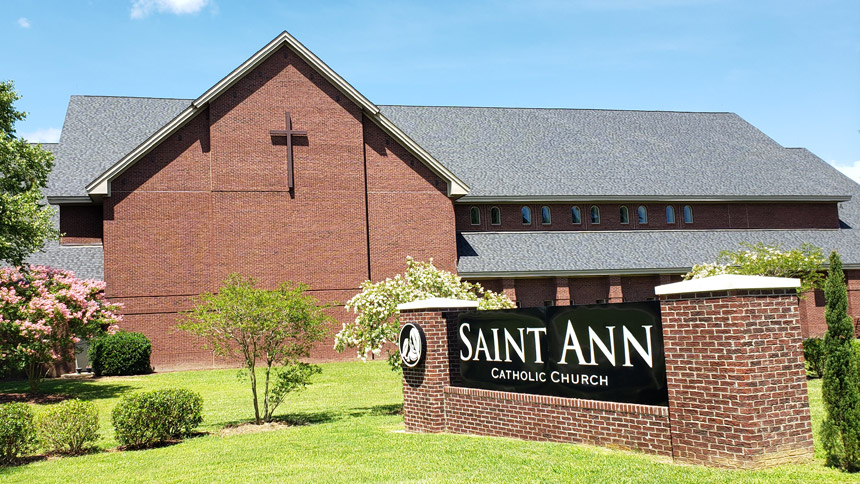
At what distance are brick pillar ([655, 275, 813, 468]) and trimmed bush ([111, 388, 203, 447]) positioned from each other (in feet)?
32.5

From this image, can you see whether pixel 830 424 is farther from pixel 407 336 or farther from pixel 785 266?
pixel 785 266

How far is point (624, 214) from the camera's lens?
37719 mm

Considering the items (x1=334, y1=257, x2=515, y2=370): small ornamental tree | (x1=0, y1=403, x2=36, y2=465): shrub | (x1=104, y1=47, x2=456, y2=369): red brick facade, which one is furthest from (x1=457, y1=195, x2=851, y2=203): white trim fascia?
(x1=0, y1=403, x2=36, y2=465): shrub

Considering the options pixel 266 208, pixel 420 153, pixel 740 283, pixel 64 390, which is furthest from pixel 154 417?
pixel 420 153

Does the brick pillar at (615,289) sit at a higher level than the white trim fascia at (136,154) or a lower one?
lower

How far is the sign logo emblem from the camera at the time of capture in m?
13.2

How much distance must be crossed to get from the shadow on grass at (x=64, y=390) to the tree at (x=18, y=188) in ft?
13.5

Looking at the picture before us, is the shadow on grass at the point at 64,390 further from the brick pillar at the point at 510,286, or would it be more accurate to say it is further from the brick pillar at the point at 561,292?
the brick pillar at the point at 561,292

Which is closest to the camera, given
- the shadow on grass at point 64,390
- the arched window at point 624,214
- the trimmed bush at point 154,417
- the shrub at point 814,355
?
the trimmed bush at point 154,417

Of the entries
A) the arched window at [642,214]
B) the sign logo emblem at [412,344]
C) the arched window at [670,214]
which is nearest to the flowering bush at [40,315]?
the sign logo emblem at [412,344]

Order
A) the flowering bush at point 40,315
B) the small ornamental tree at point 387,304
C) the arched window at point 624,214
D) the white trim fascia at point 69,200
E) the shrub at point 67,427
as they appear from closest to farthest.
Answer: the shrub at point 67,427, the small ornamental tree at point 387,304, the flowering bush at point 40,315, the white trim fascia at point 69,200, the arched window at point 624,214

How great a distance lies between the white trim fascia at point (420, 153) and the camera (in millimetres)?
31734

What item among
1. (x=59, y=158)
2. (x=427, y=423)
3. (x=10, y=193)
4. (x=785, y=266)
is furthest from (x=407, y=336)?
(x=59, y=158)

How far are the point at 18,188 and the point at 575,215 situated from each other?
2432cm
